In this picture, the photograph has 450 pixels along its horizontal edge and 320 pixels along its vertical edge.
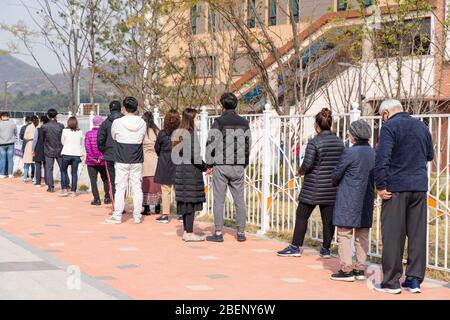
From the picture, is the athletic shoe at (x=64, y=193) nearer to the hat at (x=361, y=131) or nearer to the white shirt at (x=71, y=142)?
the white shirt at (x=71, y=142)

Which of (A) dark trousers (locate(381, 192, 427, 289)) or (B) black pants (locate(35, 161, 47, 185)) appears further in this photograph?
(B) black pants (locate(35, 161, 47, 185))

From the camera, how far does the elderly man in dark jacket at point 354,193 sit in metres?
7.26

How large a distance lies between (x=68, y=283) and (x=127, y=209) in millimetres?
6618

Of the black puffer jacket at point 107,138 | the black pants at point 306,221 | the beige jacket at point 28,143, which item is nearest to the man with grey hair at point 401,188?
the black pants at point 306,221

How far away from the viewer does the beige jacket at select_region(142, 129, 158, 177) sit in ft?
40.1

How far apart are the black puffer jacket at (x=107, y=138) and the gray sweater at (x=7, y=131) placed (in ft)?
27.0

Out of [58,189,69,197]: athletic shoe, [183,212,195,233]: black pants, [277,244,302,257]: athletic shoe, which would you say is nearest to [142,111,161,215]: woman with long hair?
[183,212,195,233]: black pants

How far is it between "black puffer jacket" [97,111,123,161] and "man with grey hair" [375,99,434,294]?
20.3 feet

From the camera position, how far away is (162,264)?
7.95m

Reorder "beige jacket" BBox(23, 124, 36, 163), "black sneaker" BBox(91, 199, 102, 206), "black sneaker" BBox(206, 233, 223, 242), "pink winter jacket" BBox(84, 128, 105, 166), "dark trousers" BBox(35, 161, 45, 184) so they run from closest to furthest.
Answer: "black sneaker" BBox(206, 233, 223, 242) → "pink winter jacket" BBox(84, 128, 105, 166) → "black sneaker" BBox(91, 199, 102, 206) → "dark trousers" BBox(35, 161, 45, 184) → "beige jacket" BBox(23, 124, 36, 163)

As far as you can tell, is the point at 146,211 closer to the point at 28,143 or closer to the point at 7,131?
the point at 28,143

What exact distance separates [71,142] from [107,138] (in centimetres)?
286

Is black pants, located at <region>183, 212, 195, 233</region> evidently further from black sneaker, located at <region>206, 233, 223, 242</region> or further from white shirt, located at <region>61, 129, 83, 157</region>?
white shirt, located at <region>61, 129, 83, 157</region>
